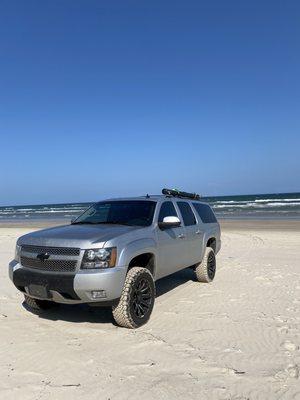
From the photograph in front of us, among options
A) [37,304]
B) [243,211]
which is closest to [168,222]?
[37,304]

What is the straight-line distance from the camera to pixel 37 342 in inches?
203

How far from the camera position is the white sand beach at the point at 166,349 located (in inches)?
155

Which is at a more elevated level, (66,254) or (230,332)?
(66,254)

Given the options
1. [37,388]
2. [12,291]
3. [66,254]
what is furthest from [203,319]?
[12,291]

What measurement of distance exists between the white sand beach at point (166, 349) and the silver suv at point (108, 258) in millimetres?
427

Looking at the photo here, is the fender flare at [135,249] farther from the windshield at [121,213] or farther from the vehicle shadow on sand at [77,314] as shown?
the vehicle shadow on sand at [77,314]

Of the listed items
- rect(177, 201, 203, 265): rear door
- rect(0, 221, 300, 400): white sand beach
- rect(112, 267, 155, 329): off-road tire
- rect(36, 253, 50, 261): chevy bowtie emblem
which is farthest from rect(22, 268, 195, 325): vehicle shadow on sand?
rect(177, 201, 203, 265): rear door

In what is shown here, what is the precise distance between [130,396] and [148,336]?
1.56m

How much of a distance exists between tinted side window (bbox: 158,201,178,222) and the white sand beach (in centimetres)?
144

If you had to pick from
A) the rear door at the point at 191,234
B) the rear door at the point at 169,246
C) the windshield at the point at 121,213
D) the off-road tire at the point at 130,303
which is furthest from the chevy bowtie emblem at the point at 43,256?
the rear door at the point at 191,234

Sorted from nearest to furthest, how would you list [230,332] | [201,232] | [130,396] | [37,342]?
[130,396]
[37,342]
[230,332]
[201,232]

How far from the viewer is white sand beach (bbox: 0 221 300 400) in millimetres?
3949

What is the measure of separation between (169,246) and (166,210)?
654mm

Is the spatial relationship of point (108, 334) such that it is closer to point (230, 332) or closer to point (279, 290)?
point (230, 332)
